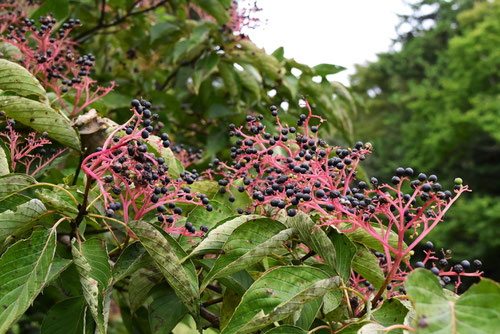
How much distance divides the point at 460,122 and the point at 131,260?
64.3 ft

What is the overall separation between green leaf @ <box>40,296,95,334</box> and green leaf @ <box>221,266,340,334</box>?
1.94ft

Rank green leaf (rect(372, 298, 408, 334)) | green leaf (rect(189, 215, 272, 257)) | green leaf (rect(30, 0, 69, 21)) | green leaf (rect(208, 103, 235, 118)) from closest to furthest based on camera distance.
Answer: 1. green leaf (rect(372, 298, 408, 334))
2. green leaf (rect(189, 215, 272, 257))
3. green leaf (rect(30, 0, 69, 21))
4. green leaf (rect(208, 103, 235, 118))

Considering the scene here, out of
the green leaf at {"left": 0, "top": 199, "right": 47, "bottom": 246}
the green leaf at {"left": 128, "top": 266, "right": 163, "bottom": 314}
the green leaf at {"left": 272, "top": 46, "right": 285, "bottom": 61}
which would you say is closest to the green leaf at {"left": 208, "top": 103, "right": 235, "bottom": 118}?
the green leaf at {"left": 272, "top": 46, "right": 285, "bottom": 61}

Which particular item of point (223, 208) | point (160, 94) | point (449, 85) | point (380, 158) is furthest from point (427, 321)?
point (380, 158)

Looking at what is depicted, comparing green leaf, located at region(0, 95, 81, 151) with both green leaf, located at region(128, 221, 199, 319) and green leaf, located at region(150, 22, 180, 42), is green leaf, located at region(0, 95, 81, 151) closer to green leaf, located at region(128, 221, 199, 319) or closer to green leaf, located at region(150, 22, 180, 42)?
green leaf, located at region(128, 221, 199, 319)

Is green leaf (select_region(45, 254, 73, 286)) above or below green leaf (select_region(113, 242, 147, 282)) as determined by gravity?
Answer: below

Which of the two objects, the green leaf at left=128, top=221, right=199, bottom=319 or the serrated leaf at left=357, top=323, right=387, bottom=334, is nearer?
the serrated leaf at left=357, top=323, right=387, bottom=334

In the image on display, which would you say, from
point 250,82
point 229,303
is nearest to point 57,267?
point 229,303

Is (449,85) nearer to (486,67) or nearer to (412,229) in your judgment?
(486,67)

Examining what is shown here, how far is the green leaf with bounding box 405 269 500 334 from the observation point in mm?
781

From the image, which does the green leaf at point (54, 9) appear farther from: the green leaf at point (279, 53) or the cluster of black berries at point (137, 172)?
the cluster of black berries at point (137, 172)

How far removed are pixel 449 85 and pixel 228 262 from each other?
21.0 meters

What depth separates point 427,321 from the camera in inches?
30.6

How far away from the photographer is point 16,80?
1404 mm
